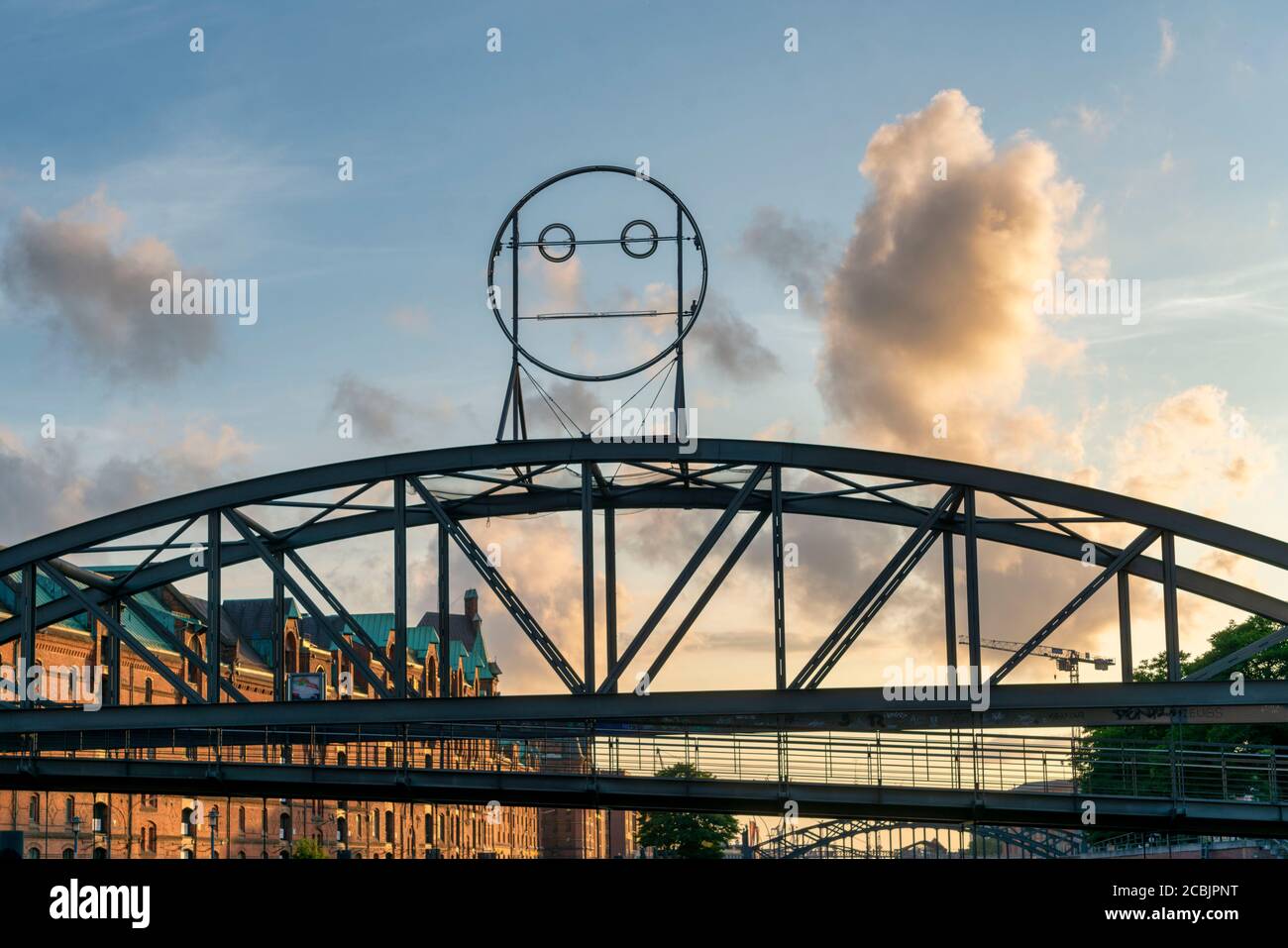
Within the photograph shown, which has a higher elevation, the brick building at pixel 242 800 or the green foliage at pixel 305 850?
the brick building at pixel 242 800

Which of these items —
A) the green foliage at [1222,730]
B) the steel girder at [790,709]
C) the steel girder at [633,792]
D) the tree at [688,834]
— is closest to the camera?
the steel girder at [790,709]

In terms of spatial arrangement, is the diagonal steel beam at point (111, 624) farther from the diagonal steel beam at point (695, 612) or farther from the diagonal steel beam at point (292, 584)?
the diagonal steel beam at point (695, 612)

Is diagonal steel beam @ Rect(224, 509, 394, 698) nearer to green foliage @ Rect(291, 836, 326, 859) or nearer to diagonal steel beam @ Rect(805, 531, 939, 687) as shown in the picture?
diagonal steel beam @ Rect(805, 531, 939, 687)

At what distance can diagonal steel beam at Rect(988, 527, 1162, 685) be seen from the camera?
3502 cm

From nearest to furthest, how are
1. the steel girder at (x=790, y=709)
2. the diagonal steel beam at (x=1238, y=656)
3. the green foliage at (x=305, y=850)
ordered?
the diagonal steel beam at (x=1238, y=656) → the steel girder at (x=790, y=709) → the green foliage at (x=305, y=850)

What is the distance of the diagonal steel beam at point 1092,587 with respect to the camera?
3502 centimetres

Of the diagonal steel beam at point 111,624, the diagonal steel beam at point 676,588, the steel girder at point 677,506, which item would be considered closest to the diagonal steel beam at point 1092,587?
the steel girder at point 677,506

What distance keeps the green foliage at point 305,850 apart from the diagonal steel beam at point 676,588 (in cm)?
5477

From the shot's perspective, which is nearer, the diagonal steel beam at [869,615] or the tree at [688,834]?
the diagonal steel beam at [869,615]

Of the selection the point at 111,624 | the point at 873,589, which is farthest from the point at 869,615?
the point at 111,624

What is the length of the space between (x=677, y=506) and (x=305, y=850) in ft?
177

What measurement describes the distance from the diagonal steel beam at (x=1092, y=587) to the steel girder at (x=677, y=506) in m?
0.04

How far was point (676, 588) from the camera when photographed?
3519 centimetres
